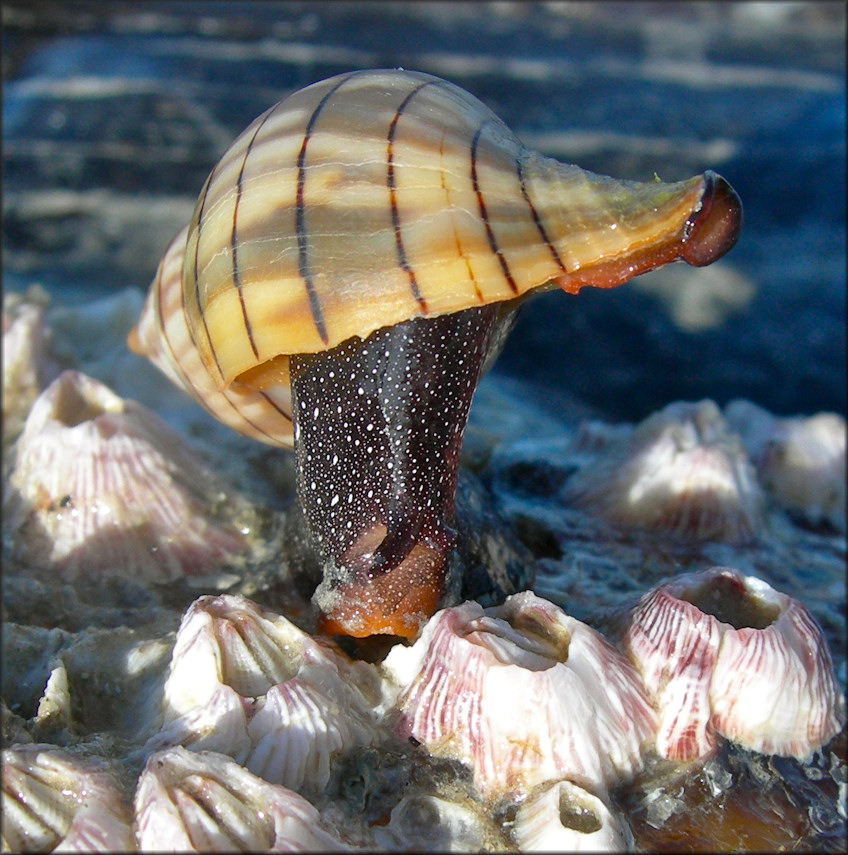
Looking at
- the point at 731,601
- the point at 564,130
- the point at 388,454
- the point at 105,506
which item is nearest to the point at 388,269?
the point at 388,454

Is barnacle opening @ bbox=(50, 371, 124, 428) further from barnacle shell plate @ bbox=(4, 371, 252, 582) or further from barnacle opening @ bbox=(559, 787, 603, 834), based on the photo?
barnacle opening @ bbox=(559, 787, 603, 834)

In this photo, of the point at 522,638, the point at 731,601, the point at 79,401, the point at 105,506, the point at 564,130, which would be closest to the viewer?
the point at 522,638

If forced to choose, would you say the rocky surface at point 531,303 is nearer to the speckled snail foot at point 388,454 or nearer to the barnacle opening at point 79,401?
the speckled snail foot at point 388,454

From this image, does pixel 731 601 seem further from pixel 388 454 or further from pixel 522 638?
pixel 388 454

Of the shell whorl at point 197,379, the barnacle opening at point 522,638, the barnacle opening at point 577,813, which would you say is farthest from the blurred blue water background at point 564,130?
the barnacle opening at point 577,813

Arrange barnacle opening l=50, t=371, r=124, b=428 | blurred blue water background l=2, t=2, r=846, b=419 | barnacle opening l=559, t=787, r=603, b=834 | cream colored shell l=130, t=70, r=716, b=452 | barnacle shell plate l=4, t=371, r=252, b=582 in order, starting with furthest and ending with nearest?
blurred blue water background l=2, t=2, r=846, b=419, barnacle opening l=50, t=371, r=124, b=428, barnacle shell plate l=4, t=371, r=252, b=582, cream colored shell l=130, t=70, r=716, b=452, barnacle opening l=559, t=787, r=603, b=834

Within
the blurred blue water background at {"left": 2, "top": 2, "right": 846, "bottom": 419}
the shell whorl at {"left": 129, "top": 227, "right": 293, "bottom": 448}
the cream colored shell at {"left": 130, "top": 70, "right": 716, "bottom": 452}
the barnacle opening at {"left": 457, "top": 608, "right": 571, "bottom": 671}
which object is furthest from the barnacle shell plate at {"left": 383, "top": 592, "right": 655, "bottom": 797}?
the blurred blue water background at {"left": 2, "top": 2, "right": 846, "bottom": 419}

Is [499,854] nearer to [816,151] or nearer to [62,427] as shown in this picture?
[62,427]
